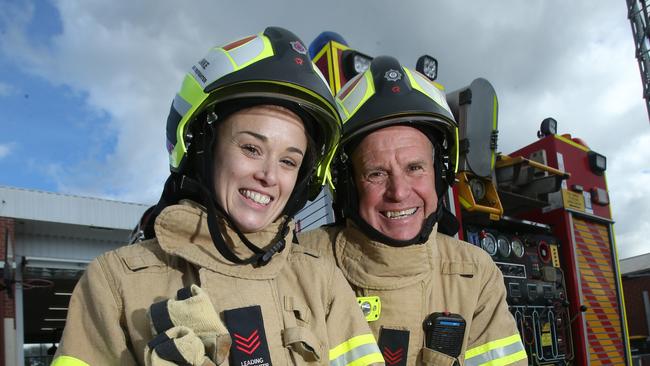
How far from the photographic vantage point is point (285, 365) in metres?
1.60

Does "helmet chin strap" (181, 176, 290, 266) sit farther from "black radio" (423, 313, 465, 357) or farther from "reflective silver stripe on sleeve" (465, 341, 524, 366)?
"reflective silver stripe on sleeve" (465, 341, 524, 366)

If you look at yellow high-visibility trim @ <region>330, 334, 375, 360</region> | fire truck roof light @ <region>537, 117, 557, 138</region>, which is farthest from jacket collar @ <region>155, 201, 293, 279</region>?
fire truck roof light @ <region>537, 117, 557, 138</region>

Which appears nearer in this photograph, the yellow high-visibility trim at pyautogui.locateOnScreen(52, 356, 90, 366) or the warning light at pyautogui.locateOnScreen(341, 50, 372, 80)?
the yellow high-visibility trim at pyautogui.locateOnScreen(52, 356, 90, 366)

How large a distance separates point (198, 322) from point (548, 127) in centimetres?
470

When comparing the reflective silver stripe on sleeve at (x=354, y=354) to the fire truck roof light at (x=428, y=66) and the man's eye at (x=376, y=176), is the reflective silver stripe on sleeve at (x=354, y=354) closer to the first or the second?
the man's eye at (x=376, y=176)

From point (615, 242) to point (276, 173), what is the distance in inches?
195

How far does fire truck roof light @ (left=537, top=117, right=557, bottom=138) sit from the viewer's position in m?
5.31

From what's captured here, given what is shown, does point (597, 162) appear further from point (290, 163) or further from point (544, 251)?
point (290, 163)

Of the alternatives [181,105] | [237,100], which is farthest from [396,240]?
[181,105]

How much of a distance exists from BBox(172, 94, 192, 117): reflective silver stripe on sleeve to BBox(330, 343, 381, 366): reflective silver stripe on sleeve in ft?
3.18

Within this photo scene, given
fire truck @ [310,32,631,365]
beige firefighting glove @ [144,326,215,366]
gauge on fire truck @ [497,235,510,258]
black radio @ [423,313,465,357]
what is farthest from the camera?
gauge on fire truck @ [497,235,510,258]

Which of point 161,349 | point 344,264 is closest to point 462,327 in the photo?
point 344,264

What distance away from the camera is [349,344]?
5.92 feet

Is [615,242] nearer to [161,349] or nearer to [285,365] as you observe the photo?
[285,365]
